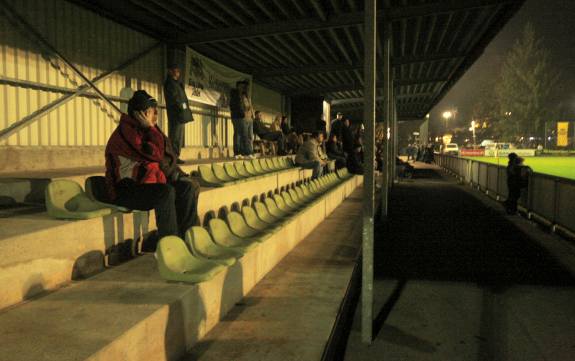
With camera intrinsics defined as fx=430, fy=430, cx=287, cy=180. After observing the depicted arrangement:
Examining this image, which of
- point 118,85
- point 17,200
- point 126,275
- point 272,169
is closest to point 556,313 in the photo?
point 126,275

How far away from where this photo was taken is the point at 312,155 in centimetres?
1020

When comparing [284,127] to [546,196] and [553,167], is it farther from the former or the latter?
[553,167]

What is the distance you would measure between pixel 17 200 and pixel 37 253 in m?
1.65

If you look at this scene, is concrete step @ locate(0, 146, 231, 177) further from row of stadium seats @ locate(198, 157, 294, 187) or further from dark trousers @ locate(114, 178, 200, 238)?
dark trousers @ locate(114, 178, 200, 238)

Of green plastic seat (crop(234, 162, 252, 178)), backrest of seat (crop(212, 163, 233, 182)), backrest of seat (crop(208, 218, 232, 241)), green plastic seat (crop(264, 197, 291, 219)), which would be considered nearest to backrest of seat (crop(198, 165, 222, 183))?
backrest of seat (crop(212, 163, 233, 182))

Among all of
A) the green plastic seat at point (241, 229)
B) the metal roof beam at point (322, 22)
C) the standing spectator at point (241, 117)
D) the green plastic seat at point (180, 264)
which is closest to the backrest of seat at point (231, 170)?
the green plastic seat at point (241, 229)

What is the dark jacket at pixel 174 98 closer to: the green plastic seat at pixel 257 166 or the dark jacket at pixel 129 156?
the green plastic seat at pixel 257 166

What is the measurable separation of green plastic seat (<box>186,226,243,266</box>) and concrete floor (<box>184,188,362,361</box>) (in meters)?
0.41

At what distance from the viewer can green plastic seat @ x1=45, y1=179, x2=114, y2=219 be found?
9.94ft

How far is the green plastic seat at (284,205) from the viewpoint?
577cm

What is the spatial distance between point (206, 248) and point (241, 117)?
6.47 m

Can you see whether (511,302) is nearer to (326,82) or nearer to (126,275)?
(126,275)

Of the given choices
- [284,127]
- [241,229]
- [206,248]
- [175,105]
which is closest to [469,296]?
[241,229]

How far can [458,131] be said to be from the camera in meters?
123
